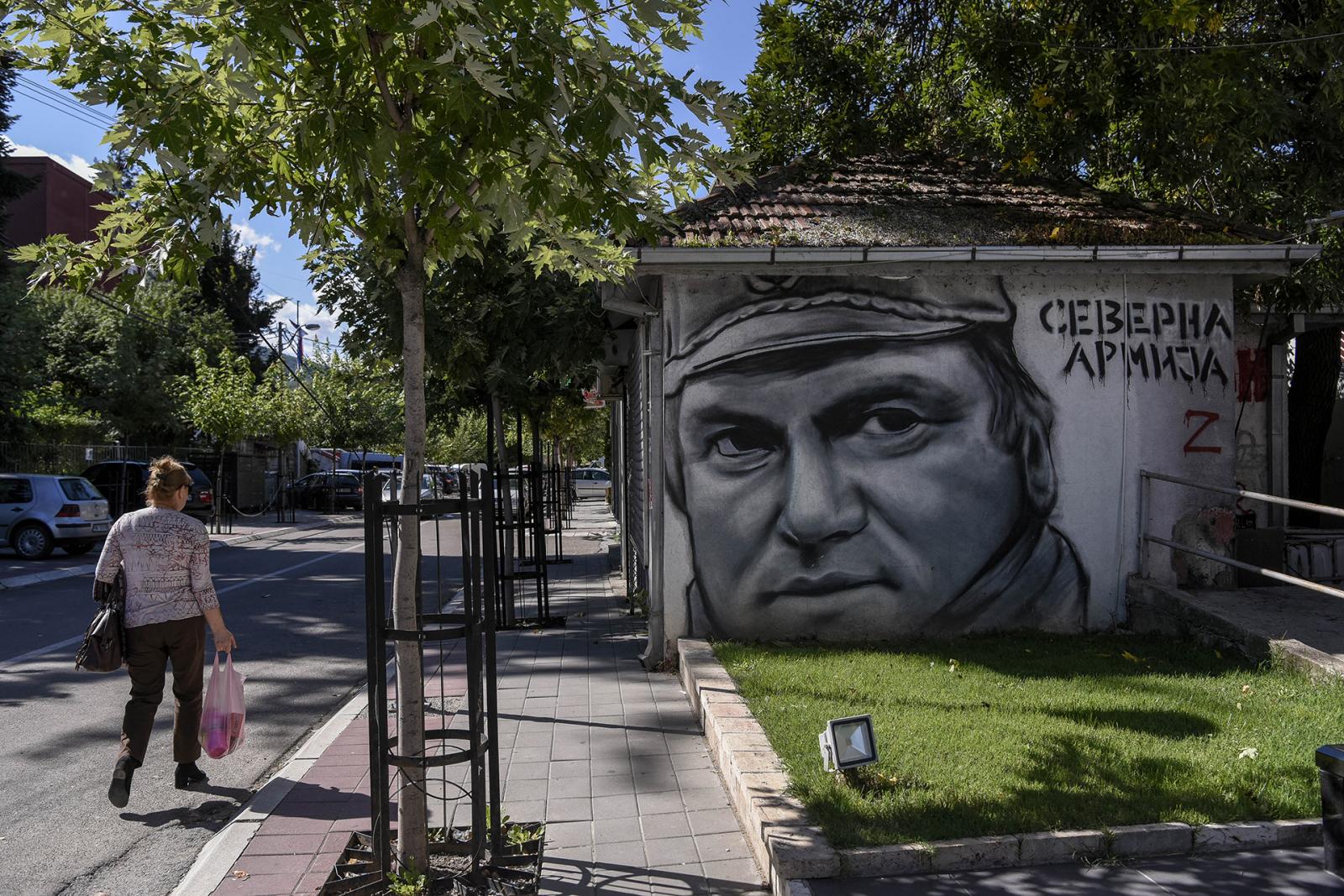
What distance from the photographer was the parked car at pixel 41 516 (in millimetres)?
19000

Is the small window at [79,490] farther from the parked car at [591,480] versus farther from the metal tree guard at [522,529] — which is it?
the parked car at [591,480]

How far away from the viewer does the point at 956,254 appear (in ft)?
26.2

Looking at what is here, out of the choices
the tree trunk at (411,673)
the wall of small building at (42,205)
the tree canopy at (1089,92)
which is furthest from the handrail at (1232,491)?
the wall of small building at (42,205)

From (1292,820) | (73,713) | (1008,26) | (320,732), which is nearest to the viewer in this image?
(1292,820)

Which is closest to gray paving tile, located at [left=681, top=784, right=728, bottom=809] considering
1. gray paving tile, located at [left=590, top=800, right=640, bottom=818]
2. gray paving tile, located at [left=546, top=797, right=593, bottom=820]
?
gray paving tile, located at [left=590, top=800, right=640, bottom=818]

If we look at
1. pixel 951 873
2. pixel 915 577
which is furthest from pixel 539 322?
pixel 951 873

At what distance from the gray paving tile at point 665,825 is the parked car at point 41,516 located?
1803cm

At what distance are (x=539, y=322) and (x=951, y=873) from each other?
28.2 ft

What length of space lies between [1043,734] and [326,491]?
3825 centimetres

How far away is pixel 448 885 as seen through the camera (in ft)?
13.8

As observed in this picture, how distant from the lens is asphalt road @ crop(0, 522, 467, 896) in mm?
4754

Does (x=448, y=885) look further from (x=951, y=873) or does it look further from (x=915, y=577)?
(x=915, y=577)

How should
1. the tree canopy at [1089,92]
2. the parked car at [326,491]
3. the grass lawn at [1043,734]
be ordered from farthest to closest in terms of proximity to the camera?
the parked car at [326,491] < the tree canopy at [1089,92] < the grass lawn at [1043,734]

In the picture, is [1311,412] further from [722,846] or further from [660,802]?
[722,846]
